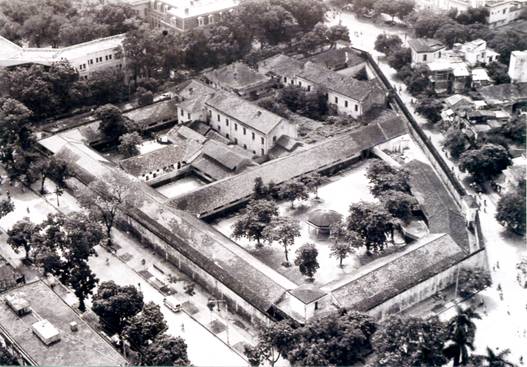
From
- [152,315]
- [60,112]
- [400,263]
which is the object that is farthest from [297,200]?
[60,112]

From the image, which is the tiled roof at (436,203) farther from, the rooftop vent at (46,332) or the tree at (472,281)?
the rooftop vent at (46,332)

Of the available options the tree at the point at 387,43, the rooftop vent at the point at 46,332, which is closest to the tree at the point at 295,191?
the rooftop vent at the point at 46,332

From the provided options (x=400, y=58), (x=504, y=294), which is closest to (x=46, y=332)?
(x=504, y=294)

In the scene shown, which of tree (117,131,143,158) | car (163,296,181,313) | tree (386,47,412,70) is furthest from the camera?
tree (386,47,412,70)

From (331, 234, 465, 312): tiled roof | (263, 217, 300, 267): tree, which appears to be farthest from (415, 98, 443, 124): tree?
(263, 217, 300, 267): tree

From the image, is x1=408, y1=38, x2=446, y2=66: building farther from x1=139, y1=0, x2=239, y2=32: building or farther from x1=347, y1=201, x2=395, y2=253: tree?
x1=347, y1=201, x2=395, y2=253: tree

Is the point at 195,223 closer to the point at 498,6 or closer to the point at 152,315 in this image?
the point at 152,315
